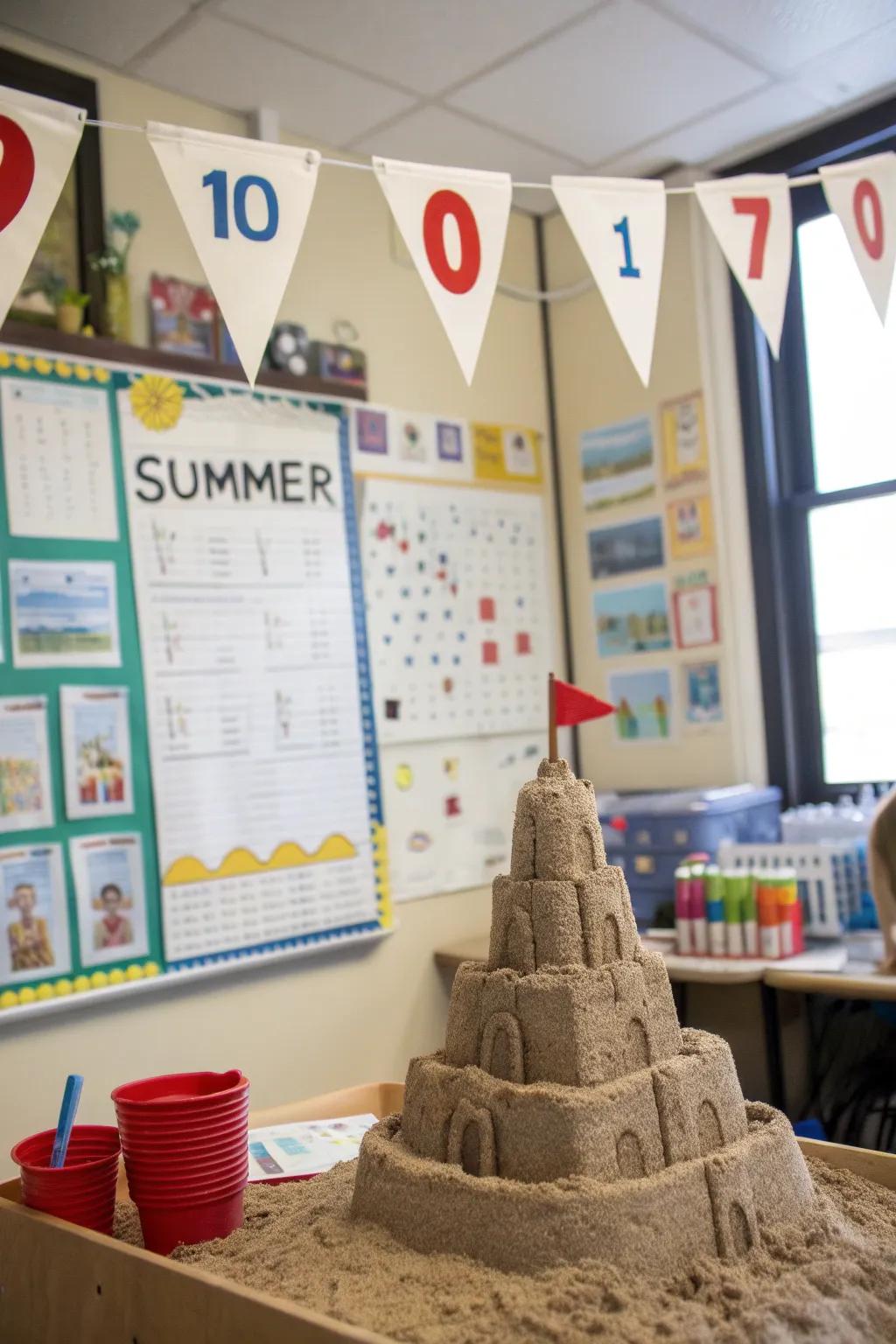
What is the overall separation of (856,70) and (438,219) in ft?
5.05

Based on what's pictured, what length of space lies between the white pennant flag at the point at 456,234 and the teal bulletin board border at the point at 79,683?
0.95 m

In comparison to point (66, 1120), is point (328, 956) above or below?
below

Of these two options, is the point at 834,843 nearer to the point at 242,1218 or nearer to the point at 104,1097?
the point at 104,1097

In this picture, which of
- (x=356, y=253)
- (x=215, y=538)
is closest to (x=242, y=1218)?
(x=215, y=538)

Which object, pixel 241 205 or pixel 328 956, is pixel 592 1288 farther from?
pixel 328 956

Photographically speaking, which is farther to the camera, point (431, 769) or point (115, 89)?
point (431, 769)

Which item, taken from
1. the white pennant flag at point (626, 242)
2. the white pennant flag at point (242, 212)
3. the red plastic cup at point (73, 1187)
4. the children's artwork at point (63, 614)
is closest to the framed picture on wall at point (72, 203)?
the children's artwork at point (63, 614)

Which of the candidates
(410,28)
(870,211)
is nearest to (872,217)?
(870,211)

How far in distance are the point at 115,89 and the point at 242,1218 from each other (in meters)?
2.57

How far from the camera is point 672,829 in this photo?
3238 millimetres

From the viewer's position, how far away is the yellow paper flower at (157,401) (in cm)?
279

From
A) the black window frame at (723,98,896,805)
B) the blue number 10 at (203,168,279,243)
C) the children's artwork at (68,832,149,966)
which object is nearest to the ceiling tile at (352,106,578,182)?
the black window frame at (723,98,896,805)

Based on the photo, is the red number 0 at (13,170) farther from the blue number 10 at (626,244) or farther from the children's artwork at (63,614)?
the blue number 10 at (626,244)

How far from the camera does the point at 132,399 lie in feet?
9.12
